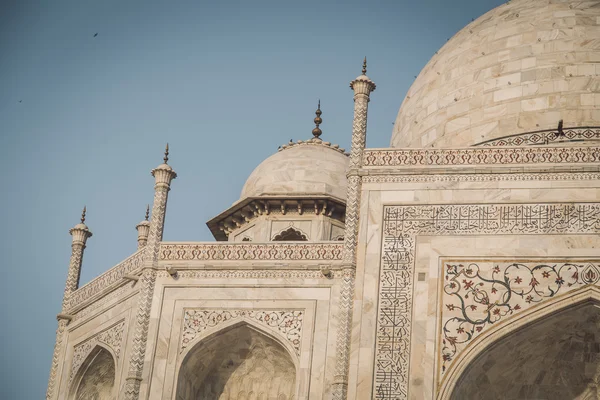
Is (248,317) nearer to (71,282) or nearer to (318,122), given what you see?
(71,282)

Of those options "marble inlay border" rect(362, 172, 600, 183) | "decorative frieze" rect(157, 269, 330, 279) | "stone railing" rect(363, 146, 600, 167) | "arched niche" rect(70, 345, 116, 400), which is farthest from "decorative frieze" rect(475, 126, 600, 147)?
"arched niche" rect(70, 345, 116, 400)

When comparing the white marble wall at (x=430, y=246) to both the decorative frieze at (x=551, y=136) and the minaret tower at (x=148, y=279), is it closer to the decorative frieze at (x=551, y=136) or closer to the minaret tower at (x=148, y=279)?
the decorative frieze at (x=551, y=136)

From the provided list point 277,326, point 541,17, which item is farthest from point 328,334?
point 541,17

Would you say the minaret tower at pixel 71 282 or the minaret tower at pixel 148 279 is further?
the minaret tower at pixel 71 282

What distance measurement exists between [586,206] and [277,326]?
3552mm

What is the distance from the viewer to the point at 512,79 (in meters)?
17.0

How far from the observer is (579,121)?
16234 millimetres

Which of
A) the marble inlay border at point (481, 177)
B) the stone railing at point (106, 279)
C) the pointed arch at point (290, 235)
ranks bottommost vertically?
the stone railing at point (106, 279)

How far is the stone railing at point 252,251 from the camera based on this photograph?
1498 centimetres

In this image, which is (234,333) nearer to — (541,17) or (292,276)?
(292,276)

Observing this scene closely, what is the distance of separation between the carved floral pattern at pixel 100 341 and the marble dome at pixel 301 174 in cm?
337

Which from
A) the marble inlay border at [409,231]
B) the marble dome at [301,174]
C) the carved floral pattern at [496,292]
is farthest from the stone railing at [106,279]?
the carved floral pattern at [496,292]

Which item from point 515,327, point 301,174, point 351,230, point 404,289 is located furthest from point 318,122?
point 515,327

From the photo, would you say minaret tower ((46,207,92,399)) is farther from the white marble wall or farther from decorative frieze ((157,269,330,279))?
the white marble wall
